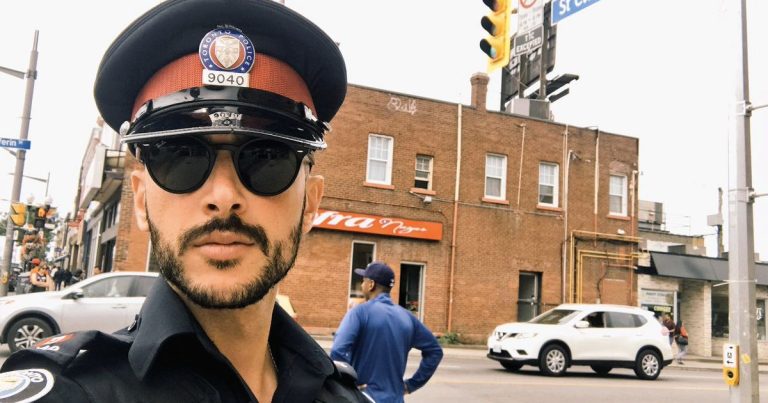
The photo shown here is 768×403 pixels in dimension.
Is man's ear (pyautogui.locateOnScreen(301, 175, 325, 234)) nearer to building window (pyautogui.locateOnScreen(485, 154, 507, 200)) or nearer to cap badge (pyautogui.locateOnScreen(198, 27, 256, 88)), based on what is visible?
cap badge (pyautogui.locateOnScreen(198, 27, 256, 88))

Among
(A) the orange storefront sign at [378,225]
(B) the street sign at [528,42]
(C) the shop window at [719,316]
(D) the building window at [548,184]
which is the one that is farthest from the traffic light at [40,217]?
(C) the shop window at [719,316]

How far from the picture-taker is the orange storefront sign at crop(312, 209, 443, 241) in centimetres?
1966

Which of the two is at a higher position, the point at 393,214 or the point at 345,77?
the point at 393,214

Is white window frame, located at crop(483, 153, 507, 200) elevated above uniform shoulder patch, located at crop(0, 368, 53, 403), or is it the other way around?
white window frame, located at crop(483, 153, 507, 200)

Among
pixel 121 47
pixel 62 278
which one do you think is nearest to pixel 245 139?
pixel 121 47

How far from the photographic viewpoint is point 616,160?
24.5m

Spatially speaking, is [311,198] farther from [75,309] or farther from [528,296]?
[528,296]

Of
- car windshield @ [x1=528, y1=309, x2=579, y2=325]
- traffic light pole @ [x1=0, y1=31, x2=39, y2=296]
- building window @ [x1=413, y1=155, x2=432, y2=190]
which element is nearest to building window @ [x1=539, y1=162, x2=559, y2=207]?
building window @ [x1=413, y1=155, x2=432, y2=190]

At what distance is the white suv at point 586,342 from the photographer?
567 inches

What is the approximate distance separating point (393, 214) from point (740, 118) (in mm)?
14587

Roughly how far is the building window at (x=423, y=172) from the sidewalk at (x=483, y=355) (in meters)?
5.50

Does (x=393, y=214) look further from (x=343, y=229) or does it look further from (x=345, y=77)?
(x=345, y=77)

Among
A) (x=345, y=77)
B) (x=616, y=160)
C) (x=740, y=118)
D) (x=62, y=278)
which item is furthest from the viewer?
(x=616, y=160)

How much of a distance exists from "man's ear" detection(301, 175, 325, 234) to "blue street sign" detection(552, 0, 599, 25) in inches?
253
